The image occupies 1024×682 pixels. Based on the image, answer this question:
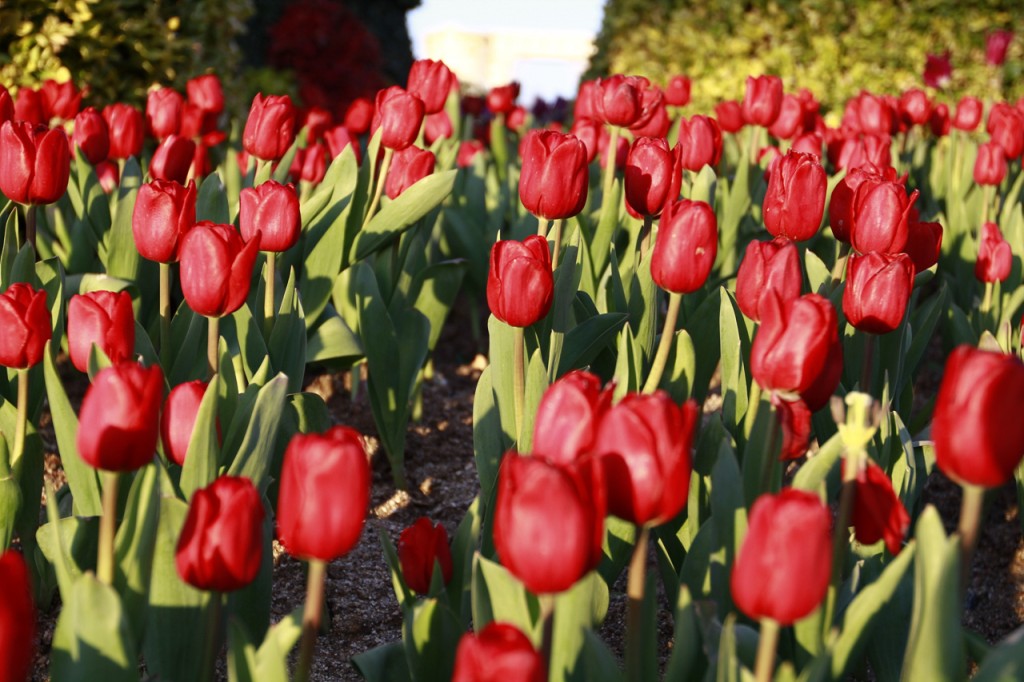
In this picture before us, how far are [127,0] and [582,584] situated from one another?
3.85 m

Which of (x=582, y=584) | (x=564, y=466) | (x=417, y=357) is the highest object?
(x=564, y=466)

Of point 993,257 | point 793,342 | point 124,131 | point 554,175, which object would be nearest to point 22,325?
point 554,175

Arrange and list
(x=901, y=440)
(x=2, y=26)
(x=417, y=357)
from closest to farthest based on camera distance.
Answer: (x=901, y=440) → (x=417, y=357) → (x=2, y=26)

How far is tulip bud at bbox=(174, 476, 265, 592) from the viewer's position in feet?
3.58

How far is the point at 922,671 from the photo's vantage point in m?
1.08

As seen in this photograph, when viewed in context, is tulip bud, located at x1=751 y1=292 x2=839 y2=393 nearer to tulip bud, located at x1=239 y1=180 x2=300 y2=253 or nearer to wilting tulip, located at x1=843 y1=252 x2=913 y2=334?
wilting tulip, located at x1=843 y1=252 x2=913 y2=334

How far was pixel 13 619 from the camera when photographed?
94 cm

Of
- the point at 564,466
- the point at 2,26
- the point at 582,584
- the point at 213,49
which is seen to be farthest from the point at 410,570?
the point at 213,49

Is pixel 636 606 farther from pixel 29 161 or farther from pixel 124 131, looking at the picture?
pixel 124 131

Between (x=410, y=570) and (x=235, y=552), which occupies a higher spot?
(x=235, y=552)

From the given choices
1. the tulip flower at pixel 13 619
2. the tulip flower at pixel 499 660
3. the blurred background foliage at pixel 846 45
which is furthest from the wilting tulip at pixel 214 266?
the blurred background foliage at pixel 846 45

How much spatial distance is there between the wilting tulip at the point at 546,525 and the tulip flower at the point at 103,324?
0.70 metres

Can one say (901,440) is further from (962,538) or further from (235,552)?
(235,552)

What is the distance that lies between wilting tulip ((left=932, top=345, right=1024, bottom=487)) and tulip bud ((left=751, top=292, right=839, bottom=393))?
24 cm
